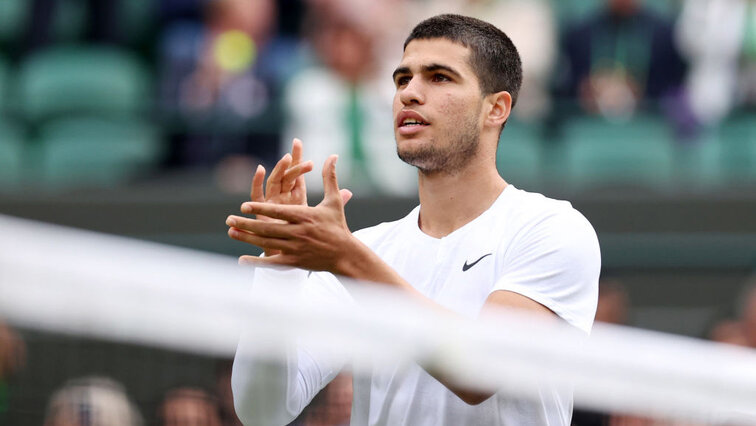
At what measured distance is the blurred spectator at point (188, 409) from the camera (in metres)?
4.39

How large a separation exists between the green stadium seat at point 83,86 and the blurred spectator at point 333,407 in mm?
5451

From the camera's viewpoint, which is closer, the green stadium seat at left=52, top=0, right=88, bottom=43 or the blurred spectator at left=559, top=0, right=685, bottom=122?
the blurred spectator at left=559, top=0, right=685, bottom=122

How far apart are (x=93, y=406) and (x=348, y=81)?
205 inches

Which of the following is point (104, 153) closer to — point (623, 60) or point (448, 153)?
point (623, 60)

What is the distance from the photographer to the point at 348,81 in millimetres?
9031

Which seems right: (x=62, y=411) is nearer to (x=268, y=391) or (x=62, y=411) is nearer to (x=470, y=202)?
(x=268, y=391)

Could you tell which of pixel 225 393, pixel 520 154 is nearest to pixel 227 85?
pixel 520 154

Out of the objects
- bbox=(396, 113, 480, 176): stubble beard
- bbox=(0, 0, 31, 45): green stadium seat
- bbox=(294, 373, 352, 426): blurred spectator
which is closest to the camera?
bbox=(396, 113, 480, 176): stubble beard

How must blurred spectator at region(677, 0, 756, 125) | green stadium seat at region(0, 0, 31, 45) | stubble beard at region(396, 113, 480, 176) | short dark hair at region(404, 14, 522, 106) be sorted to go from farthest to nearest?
green stadium seat at region(0, 0, 31, 45)
blurred spectator at region(677, 0, 756, 125)
short dark hair at region(404, 14, 522, 106)
stubble beard at region(396, 113, 480, 176)

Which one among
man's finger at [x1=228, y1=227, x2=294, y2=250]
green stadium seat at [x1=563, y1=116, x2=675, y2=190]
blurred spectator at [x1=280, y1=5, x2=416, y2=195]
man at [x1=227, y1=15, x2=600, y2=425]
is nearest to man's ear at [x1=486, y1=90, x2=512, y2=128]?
man at [x1=227, y1=15, x2=600, y2=425]

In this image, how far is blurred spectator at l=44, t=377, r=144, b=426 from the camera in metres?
4.07

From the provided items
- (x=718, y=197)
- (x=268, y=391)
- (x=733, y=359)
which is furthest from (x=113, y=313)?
(x=718, y=197)

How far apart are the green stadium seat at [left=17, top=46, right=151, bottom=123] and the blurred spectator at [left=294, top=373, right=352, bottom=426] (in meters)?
5.45

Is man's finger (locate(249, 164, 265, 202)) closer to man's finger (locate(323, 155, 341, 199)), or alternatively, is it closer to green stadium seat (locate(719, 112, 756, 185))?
man's finger (locate(323, 155, 341, 199))
